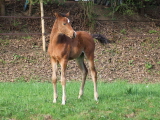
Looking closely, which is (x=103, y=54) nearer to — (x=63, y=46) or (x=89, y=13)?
(x=89, y=13)

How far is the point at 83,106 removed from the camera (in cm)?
791

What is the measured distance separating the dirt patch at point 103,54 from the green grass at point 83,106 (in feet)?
16.2

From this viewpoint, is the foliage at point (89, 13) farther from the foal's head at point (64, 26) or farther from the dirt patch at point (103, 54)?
the foal's head at point (64, 26)

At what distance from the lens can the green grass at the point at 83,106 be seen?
7.20m

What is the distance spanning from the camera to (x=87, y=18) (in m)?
20.4

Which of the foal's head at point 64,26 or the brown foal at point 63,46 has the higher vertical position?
the foal's head at point 64,26

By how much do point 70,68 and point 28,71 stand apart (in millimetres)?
2034

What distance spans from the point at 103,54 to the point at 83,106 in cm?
1012

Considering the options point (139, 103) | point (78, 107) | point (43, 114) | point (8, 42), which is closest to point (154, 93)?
point (139, 103)

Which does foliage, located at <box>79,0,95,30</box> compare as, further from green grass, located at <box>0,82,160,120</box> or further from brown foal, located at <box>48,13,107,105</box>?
brown foal, located at <box>48,13,107,105</box>

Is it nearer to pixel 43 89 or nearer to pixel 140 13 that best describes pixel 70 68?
pixel 43 89

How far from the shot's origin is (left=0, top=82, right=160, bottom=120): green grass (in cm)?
720

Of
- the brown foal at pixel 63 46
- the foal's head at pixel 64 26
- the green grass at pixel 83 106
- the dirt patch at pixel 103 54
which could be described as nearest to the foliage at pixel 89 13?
the dirt patch at pixel 103 54

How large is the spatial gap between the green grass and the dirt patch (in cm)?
493
